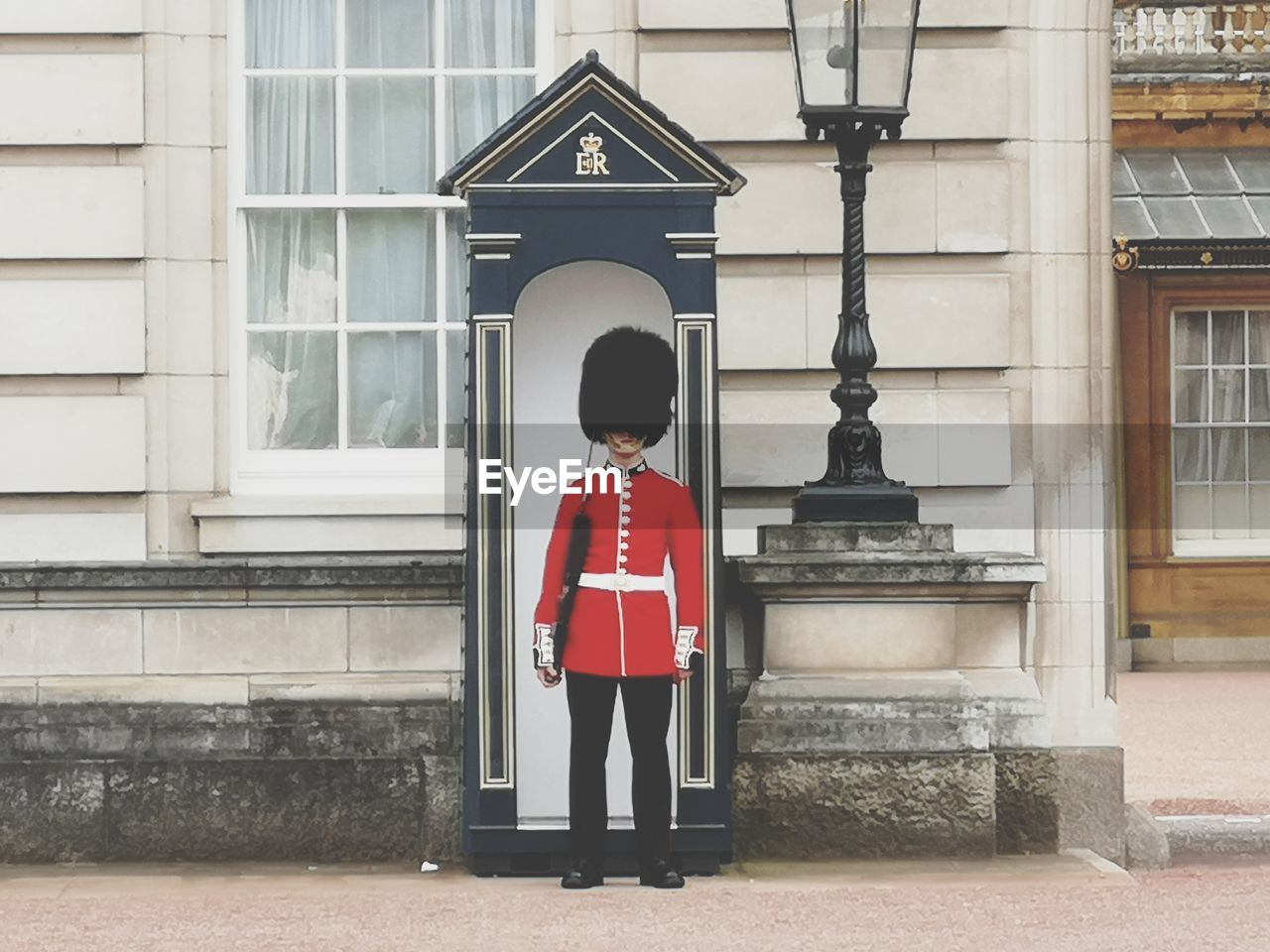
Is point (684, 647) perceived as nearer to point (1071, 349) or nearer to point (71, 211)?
point (1071, 349)

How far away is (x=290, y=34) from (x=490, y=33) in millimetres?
681

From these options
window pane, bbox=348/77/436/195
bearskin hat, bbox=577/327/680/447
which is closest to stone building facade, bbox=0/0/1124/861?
window pane, bbox=348/77/436/195

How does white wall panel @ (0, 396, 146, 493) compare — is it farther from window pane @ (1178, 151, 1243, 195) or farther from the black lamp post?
window pane @ (1178, 151, 1243, 195)

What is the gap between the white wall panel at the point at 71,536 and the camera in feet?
28.4

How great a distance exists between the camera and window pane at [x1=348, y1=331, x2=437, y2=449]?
8.95 meters

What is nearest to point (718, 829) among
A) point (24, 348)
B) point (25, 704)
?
point (25, 704)

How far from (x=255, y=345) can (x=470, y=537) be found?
151 centimetres

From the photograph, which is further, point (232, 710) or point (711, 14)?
point (711, 14)

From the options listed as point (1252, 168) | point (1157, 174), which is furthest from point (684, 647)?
point (1252, 168)

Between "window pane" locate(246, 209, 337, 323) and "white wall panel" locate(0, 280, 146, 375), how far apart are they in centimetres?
43

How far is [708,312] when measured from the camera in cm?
775

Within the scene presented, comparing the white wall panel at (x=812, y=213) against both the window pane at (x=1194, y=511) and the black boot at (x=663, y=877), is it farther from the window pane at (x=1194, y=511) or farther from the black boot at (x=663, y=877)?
the window pane at (x=1194, y=511)

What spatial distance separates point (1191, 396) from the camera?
58.5 feet

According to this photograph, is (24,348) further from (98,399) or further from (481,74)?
(481,74)
